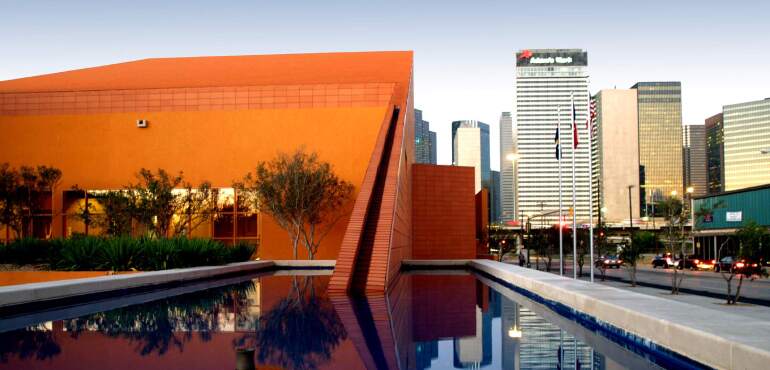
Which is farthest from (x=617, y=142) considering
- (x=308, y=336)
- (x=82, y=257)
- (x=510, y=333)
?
(x=308, y=336)

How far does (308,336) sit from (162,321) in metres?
2.92

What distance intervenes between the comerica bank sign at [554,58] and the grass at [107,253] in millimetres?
170344

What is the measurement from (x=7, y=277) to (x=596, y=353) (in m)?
15.2

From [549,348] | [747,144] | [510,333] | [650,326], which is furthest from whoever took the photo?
[747,144]

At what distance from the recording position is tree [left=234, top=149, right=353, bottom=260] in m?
27.9

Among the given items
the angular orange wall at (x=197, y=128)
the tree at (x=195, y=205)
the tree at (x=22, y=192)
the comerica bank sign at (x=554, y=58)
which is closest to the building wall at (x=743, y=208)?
the angular orange wall at (x=197, y=128)

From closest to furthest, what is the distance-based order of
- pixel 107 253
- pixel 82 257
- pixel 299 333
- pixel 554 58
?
pixel 299 333, pixel 82 257, pixel 107 253, pixel 554 58

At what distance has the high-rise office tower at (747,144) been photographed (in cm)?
17500

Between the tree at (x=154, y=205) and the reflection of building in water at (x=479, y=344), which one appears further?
the tree at (x=154, y=205)

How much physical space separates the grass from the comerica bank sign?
17034 cm

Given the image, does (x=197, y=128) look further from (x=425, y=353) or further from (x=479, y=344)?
(x=425, y=353)

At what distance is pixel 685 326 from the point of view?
7.47m

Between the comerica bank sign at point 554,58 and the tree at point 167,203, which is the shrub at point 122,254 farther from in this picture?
the comerica bank sign at point 554,58

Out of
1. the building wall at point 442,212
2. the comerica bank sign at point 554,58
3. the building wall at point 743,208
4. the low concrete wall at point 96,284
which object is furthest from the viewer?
the comerica bank sign at point 554,58
